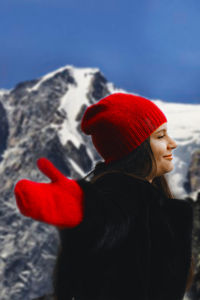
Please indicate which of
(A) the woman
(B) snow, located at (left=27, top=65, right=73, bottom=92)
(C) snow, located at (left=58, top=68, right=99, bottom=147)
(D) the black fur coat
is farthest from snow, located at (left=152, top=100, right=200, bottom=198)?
(D) the black fur coat

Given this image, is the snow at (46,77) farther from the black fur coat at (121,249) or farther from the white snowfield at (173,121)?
the black fur coat at (121,249)

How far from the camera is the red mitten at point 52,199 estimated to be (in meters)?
1.30

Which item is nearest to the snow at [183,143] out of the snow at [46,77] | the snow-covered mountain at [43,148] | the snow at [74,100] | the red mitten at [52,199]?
the snow-covered mountain at [43,148]

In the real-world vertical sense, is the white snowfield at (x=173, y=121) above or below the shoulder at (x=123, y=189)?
below

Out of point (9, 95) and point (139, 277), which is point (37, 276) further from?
point (139, 277)

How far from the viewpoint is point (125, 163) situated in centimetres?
194

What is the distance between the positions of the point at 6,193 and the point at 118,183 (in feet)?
376

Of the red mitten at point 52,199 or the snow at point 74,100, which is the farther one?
the snow at point 74,100

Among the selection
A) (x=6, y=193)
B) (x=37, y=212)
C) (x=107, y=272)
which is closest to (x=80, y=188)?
(x=37, y=212)

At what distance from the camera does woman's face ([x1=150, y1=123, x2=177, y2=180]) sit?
200cm

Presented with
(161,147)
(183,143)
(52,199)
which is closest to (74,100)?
(183,143)

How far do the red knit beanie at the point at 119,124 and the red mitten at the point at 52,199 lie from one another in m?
0.52

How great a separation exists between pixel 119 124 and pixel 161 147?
0.30 metres

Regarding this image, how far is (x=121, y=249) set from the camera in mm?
1634
